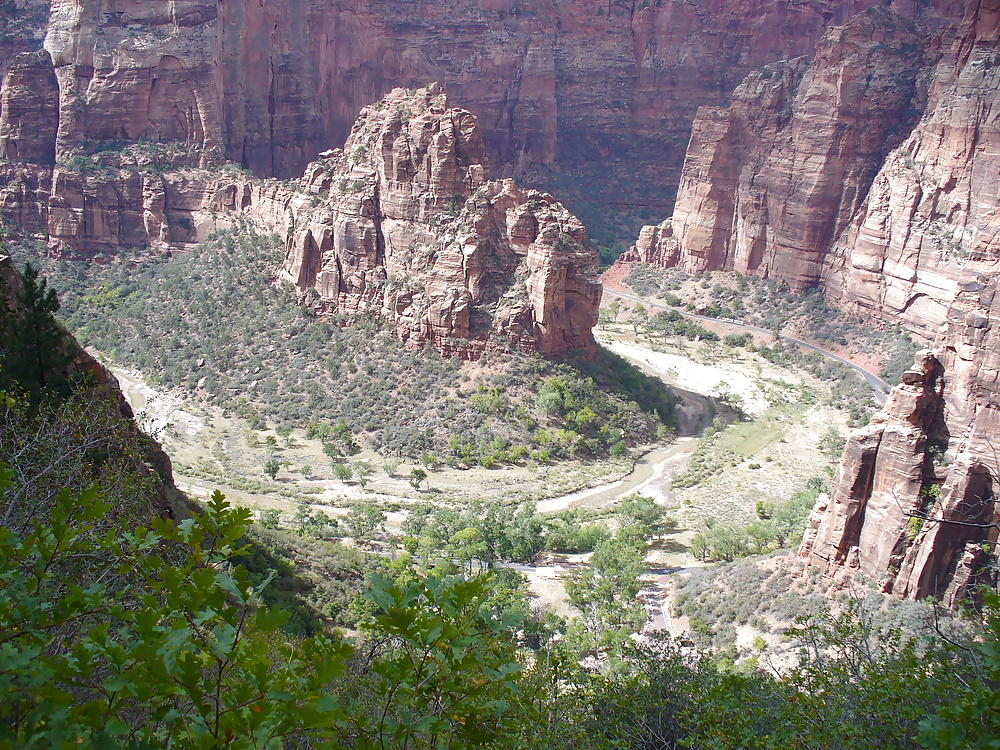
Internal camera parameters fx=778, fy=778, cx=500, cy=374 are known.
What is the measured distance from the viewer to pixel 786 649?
2438cm

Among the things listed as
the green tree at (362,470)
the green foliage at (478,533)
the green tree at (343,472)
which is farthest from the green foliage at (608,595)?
the green tree at (343,472)

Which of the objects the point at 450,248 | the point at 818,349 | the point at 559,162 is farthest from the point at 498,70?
the point at 450,248

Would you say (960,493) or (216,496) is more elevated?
(216,496)

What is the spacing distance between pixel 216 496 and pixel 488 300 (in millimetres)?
47169

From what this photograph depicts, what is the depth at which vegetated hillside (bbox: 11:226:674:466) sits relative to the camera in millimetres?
52156

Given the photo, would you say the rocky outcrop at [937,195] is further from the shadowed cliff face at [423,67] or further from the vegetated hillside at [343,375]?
the shadowed cliff face at [423,67]

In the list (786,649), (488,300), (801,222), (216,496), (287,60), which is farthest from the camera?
(287,60)

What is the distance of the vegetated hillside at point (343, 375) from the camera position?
52.2 metres

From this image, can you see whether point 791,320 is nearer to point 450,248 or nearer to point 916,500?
point 450,248

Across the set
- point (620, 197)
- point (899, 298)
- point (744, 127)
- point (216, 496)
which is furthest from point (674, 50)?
point (216, 496)

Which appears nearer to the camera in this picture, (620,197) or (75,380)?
(75,380)

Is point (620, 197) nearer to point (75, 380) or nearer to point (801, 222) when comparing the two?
point (801, 222)

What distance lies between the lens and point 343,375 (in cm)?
5678

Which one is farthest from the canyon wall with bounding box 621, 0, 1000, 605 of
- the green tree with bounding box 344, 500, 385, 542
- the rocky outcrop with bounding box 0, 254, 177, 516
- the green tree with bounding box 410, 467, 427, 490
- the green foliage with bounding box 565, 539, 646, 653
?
the green tree with bounding box 410, 467, 427, 490
